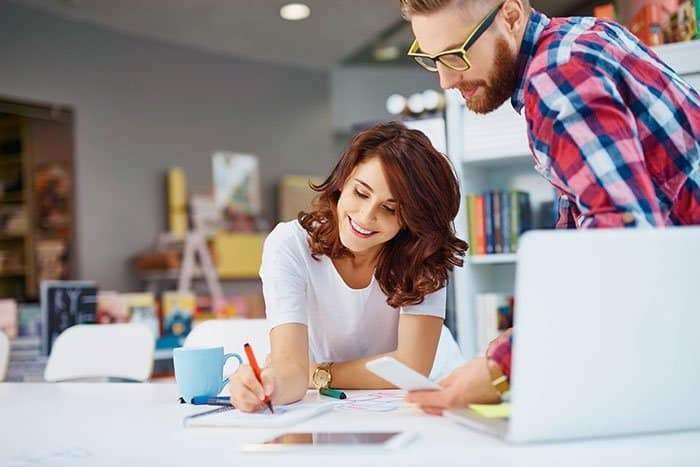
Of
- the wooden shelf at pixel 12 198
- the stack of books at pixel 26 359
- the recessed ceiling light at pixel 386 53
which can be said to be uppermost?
the recessed ceiling light at pixel 386 53

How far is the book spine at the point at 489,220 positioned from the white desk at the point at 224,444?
2.12 m

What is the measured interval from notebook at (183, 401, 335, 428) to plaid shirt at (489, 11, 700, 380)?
0.31 meters

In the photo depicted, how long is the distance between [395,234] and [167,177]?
5404 mm

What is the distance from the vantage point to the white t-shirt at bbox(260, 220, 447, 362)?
1.72m

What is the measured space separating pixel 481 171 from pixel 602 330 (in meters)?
2.77

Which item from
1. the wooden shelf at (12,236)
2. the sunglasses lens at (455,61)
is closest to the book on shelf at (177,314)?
the wooden shelf at (12,236)

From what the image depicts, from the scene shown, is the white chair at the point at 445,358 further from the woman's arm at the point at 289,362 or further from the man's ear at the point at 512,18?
the man's ear at the point at 512,18

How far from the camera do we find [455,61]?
1.21m

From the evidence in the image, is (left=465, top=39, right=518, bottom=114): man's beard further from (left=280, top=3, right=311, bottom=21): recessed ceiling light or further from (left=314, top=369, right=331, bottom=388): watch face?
(left=280, top=3, right=311, bottom=21): recessed ceiling light

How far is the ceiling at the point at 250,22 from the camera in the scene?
234 inches

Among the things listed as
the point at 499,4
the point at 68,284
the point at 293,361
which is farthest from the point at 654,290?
the point at 68,284

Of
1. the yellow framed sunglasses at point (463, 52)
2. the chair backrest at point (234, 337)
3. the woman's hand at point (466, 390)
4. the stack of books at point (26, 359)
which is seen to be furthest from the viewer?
the stack of books at point (26, 359)

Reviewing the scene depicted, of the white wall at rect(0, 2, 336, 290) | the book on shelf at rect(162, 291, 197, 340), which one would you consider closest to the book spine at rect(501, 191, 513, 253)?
the book on shelf at rect(162, 291, 197, 340)

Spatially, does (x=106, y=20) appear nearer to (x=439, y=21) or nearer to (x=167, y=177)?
(x=167, y=177)
